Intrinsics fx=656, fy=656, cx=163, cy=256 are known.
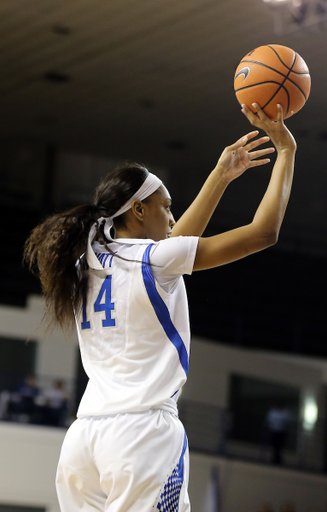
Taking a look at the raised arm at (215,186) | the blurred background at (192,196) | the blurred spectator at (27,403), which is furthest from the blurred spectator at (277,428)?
the raised arm at (215,186)

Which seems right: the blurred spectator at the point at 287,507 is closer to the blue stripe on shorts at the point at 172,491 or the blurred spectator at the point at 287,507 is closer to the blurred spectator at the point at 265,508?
the blurred spectator at the point at 265,508

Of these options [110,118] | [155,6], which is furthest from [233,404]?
[155,6]

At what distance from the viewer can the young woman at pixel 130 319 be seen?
1.79 m

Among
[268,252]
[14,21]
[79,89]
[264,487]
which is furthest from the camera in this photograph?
[268,252]

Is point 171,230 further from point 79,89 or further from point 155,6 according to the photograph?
point 79,89

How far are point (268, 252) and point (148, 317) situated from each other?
14.8 metres

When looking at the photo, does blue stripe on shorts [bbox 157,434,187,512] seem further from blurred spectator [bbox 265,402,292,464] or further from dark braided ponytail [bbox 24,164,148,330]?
blurred spectator [bbox 265,402,292,464]

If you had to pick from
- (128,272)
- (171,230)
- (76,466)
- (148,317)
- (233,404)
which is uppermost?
(171,230)

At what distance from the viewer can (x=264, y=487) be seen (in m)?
12.5

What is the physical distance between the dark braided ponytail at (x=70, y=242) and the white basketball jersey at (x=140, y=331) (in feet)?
0.32

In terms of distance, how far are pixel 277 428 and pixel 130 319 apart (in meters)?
11.8

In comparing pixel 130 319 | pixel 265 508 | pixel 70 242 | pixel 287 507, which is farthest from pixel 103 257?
pixel 287 507

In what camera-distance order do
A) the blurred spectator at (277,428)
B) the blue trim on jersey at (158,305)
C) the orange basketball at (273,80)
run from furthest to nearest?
the blurred spectator at (277,428) < the orange basketball at (273,80) < the blue trim on jersey at (158,305)

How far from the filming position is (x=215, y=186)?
2.14 m
